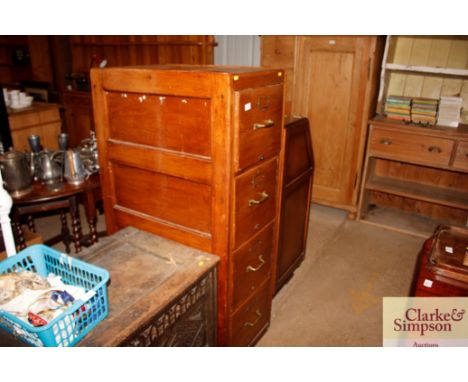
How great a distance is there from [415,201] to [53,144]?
13.7 ft

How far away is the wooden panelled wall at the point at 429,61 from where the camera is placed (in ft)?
10.5

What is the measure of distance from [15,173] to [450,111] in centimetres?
322

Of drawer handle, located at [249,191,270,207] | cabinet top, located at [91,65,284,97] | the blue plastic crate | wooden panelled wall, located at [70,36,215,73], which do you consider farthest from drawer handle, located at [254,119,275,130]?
wooden panelled wall, located at [70,36,215,73]

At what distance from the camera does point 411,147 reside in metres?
3.17

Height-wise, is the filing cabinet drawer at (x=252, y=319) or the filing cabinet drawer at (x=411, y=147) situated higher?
the filing cabinet drawer at (x=411, y=147)

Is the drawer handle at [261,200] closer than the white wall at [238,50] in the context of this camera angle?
Yes

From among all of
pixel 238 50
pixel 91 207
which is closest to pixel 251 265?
pixel 91 207

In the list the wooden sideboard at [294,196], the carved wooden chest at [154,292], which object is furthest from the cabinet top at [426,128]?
the carved wooden chest at [154,292]

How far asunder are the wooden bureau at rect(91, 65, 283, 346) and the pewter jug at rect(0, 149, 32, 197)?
659mm

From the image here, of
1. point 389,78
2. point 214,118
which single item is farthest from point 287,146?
point 389,78

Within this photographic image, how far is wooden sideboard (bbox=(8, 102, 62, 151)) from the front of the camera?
419 centimetres

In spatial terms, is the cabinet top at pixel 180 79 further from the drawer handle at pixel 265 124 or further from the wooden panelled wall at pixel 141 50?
the wooden panelled wall at pixel 141 50

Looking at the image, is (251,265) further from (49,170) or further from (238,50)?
(238,50)

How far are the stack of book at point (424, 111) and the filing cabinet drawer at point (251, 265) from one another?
6.62 feet
